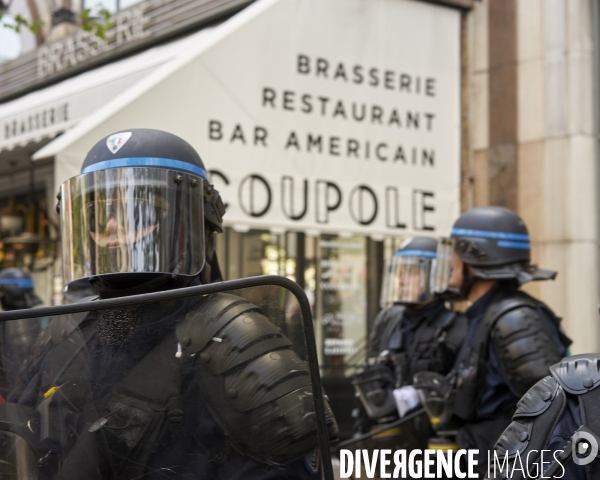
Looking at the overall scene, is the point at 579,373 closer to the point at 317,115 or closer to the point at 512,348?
Answer: the point at 512,348

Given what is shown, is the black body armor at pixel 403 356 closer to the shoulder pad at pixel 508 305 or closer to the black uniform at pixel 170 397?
the shoulder pad at pixel 508 305

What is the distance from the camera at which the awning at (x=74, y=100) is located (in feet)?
25.9

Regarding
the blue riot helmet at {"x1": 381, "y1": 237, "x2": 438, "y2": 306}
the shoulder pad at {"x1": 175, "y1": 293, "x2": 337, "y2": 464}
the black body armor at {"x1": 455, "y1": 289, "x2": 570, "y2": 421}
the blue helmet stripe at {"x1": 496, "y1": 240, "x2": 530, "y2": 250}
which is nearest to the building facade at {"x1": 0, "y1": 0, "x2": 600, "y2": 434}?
the blue riot helmet at {"x1": 381, "y1": 237, "x2": 438, "y2": 306}

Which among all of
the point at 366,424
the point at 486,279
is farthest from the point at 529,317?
the point at 366,424

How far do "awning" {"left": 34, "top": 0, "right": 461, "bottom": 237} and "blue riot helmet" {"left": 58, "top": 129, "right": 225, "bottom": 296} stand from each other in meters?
3.11

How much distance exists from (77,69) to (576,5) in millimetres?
5806

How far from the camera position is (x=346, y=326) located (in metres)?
8.99

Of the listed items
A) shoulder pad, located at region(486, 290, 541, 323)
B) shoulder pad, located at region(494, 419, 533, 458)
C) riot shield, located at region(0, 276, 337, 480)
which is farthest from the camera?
shoulder pad, located at region(486, 290, 541, 323)

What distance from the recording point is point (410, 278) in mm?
5785

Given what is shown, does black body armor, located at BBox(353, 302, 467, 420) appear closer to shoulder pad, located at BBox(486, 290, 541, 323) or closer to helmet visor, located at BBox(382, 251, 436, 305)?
helmet visor, located at BBox(382, 251, 436, 305)

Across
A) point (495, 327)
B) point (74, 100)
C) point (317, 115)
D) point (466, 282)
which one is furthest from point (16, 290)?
point (495, 327)

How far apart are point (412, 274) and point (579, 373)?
401 centimetres

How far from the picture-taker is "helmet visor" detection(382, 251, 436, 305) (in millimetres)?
5648

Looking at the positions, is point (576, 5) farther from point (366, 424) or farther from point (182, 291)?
point (182, 291)
